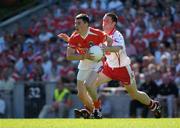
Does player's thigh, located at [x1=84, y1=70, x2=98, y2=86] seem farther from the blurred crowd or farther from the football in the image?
the blurred crowd

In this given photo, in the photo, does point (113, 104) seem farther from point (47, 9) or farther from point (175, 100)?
point (47, 9)

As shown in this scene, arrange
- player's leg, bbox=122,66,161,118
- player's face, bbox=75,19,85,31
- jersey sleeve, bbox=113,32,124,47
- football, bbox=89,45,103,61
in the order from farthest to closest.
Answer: player's leg, bbox=122,66,161,118, jersey sleeve, bbox=113,32,124,47, player's face, bbox=75,19,85,31, football, bbox=89,45,103,61

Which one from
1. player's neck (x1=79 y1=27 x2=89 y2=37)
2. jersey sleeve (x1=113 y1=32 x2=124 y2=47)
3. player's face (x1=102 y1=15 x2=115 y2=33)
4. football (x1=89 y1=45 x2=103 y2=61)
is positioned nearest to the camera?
football (x1=89 y1=45 x2=103 y2=61)

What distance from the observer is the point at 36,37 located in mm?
27406

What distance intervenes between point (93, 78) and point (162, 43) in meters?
8.96

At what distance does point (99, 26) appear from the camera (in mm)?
26062

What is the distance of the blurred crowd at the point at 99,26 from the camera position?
881 inches

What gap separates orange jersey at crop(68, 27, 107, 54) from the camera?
50.9 ft

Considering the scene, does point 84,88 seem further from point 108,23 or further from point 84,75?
point 108,23

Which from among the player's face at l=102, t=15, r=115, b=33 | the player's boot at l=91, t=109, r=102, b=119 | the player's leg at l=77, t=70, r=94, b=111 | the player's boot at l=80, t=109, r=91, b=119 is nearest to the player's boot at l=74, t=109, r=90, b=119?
the player's boot at l=80, t=109, r=91, b=119

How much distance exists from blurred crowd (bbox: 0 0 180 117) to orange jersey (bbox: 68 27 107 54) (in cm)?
631

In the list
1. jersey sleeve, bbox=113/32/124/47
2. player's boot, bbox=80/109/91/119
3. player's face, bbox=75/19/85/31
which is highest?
player's face, bbox=75/19/85/31

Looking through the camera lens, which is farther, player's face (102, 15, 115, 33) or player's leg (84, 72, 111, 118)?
player's face (102, 15, 115, 33)
